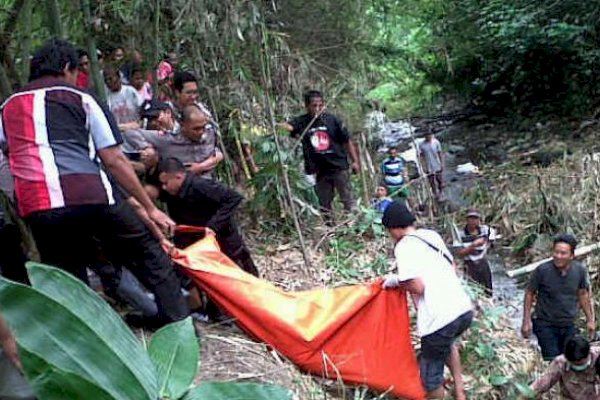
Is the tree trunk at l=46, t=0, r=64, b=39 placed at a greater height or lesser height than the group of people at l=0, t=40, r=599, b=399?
greater

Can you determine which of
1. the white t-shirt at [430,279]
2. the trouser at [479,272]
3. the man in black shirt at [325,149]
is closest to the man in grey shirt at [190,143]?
the white t-shirt at [430,279]

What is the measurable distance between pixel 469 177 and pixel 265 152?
7.78 meters

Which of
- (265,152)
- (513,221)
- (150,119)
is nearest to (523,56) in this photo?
(513,221)

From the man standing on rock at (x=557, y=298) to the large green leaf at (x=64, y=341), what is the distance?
5.01 meters

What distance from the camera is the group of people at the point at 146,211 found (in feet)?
12.6

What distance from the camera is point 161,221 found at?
4.54 meters

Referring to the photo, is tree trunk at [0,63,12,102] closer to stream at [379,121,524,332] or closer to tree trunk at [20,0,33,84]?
tree trunk at [20,0,33,84]

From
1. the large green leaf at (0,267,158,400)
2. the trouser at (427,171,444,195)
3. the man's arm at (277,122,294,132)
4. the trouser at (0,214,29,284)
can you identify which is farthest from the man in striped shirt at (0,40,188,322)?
the trouser at (427,171,444,195)

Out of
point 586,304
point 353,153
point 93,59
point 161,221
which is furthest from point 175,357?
point 353,153

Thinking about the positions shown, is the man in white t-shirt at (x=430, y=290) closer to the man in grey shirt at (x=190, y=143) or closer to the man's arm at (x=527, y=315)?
the man in grey shirt at (x=190, y=143)

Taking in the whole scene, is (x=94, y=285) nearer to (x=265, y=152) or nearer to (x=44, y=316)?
(x=265, y=152)

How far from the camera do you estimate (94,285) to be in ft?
17.1

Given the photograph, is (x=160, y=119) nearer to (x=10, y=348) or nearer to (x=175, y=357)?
(x=175, y=357)

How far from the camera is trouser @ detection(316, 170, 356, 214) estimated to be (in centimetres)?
826
